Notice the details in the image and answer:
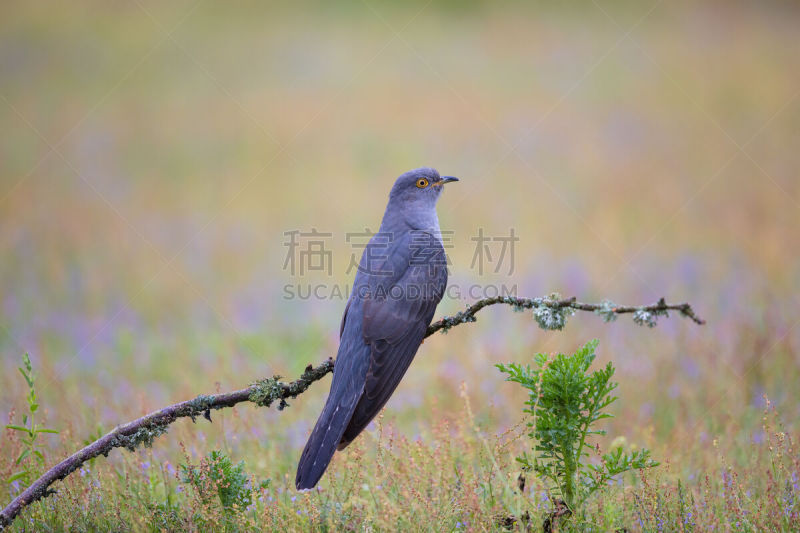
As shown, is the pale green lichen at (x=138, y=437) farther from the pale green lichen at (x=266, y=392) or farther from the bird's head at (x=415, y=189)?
the bird's head at (x=415, y=189)

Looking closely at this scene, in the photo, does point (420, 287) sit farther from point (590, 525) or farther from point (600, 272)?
point (600, 272)

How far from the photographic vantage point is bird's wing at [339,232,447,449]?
4.04m

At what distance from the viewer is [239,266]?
11359 mm

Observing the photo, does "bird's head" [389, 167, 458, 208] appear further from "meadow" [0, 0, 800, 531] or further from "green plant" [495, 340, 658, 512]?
"green plant" [495, 340, 658, 512]

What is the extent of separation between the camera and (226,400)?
3.61 m

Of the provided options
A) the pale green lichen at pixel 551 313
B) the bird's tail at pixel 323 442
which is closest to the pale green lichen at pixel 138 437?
the bird's tail at pixel 323 442

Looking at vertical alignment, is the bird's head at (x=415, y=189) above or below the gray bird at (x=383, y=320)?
above

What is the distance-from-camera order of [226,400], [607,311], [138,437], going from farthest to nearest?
[138,437], [226,400], [607,311]

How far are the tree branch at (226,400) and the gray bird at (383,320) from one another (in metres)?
0.32

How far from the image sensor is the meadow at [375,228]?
4273 millimetres

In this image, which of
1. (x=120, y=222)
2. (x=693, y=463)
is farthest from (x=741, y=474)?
(x=120, y=222)

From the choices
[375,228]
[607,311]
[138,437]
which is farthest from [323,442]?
[375,228]

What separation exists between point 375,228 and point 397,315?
23.3 ft

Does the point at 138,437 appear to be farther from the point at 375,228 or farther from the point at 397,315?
the point at 375,228
